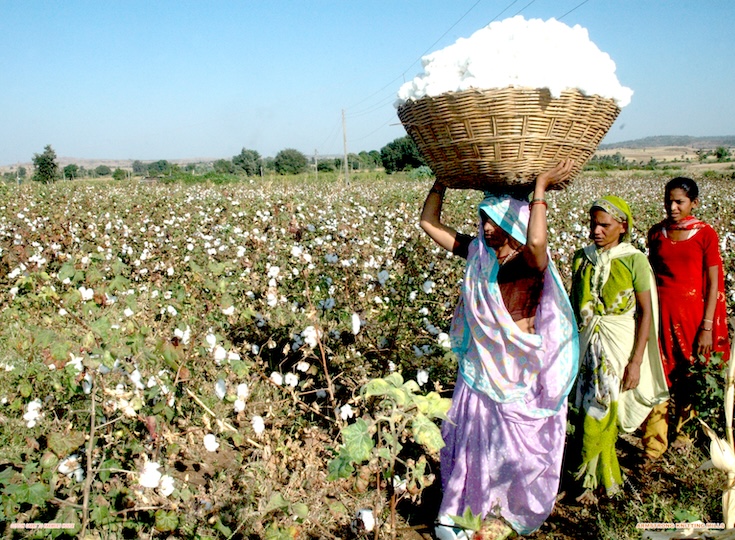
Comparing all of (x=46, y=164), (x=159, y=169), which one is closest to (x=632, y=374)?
(x=46, y=164)

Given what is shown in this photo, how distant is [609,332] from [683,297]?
0.73 metres

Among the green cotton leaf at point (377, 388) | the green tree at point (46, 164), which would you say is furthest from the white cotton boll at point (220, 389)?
the green tree at point (46, 164)

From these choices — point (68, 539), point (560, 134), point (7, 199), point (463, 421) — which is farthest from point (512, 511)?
point (7, 199)

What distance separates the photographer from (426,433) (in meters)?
1.24

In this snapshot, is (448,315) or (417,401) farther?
(448,315)

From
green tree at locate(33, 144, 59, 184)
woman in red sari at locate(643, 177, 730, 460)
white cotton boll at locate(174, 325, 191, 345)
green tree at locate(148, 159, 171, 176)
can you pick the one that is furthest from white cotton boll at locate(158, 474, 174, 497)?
green tree at locate(148, 159, 171, 176)

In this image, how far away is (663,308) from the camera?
9.92 feet

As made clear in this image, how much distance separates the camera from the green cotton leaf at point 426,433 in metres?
1.22

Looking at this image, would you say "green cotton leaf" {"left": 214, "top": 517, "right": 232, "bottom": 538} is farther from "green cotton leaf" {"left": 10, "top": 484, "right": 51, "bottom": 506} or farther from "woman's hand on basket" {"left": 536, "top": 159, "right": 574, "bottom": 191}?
"woman's hand on basket" {"left": 536, "top": 159, "right": 574, "bottom": 191}

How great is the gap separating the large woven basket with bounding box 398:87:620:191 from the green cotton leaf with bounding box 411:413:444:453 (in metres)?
0.80

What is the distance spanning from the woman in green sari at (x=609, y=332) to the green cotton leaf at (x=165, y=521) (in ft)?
5.47

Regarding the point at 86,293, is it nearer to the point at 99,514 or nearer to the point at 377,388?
the point at 99,514

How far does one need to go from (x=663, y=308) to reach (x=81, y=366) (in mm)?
2683

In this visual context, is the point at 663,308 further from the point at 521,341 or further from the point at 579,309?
the point at 521,341
